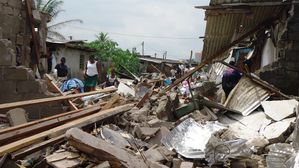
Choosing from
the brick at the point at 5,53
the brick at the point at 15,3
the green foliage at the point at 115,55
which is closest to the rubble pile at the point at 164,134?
the brick at the point at 5,53

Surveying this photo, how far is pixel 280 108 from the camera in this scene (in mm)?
7500

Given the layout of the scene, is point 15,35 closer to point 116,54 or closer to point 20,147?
point 20,147

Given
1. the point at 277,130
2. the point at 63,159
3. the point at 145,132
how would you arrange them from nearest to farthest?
the point at 63,159
the point at 145,132
the point at 277,130

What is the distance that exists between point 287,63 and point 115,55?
20.5 m

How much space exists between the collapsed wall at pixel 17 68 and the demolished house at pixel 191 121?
0.09 ft

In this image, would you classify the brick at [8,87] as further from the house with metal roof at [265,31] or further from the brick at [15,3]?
the house with metal roof at [265,31]

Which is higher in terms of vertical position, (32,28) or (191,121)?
(32,28)

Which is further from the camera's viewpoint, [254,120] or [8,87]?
[254,120]

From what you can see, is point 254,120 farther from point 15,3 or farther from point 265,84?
point 15,3

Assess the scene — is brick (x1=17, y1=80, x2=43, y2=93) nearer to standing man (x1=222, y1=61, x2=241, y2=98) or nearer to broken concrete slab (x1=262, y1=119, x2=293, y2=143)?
broken concrete slab (x1=262, y1=119, x2=293, y2=143)

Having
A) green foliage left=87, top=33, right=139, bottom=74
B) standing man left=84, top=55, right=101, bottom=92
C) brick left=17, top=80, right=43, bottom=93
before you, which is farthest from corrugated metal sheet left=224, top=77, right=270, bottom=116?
green foliage left=87, top=33, right=139, bottom=74

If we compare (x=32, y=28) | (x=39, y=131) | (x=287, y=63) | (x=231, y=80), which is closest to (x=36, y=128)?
(x=39, y=131)

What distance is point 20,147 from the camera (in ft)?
14.0

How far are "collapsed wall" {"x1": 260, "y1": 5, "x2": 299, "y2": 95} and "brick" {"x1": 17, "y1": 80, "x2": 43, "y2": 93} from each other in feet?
15.4
